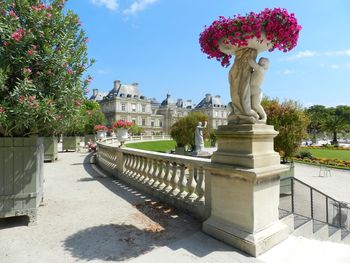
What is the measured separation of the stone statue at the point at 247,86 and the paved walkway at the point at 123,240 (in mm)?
1776

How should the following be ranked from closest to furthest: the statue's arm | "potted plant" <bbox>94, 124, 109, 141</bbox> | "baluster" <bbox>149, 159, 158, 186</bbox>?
the statue's arm
"baluster" <bbox>149, 159, 158, 186</bbox>
"potted plant" <bbox>94, 124, 109, 141</bbox>

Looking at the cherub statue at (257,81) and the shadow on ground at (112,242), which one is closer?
the shadow on ground at (112,242)

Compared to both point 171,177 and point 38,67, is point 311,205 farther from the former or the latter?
point 38,67

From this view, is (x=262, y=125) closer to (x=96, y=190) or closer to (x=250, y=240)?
(x=250, y=240)

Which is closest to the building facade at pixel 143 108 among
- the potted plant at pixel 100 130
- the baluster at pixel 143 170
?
the potted plant at pixel 100 130

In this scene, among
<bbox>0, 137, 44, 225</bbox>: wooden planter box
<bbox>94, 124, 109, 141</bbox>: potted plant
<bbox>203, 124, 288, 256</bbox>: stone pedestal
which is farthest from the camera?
<bbox>94, 124, 109, 141</bbox>: potted plant

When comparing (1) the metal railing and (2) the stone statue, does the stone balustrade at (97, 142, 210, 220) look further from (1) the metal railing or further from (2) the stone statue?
(1) the metal railing

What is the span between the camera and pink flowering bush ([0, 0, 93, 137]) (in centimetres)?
364

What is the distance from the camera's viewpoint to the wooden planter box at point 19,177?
389 cm

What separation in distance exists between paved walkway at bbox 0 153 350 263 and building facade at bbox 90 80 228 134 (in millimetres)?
64800

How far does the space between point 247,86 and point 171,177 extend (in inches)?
106

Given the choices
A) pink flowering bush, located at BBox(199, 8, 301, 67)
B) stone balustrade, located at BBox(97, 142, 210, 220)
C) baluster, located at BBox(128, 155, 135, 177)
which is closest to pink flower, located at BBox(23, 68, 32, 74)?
pink flowering bush, located at BBox(199, 8, 301, 67)

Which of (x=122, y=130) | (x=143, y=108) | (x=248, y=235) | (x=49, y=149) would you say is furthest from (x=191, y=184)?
(x=143, y=108)

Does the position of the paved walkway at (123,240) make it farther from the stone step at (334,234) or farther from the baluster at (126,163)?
the stone step at (334,234)
